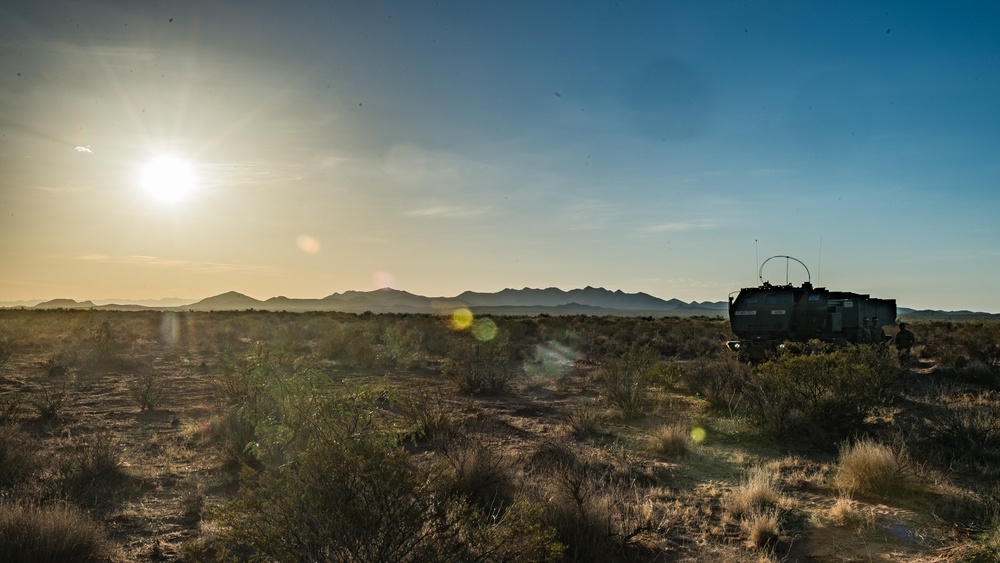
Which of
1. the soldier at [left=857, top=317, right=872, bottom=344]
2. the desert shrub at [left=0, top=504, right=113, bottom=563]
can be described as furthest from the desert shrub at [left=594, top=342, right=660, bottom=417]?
the desert shrub at [left=0, top=504, right=113, bottom=563]

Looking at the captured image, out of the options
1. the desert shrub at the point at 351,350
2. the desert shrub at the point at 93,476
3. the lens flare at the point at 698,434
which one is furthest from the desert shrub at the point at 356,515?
the desert shrub at the point at 351,350

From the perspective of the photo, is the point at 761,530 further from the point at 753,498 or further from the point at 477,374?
the point at 477,374

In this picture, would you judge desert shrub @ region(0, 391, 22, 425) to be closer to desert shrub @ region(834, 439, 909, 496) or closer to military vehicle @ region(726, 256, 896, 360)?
desert shrub @ region(834, 439, 909, 496)

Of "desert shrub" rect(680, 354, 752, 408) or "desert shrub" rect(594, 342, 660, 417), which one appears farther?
"desert shrub" rect(680, 354, 752, 408)

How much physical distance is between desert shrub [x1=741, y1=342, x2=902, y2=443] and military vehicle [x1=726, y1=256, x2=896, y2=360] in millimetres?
5326

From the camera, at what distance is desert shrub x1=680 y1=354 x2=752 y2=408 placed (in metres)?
12.0

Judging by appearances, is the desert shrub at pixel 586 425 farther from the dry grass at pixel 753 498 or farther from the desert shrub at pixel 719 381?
the dry grass at pixel 753 498

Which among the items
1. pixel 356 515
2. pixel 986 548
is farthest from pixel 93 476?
pixel 986 548

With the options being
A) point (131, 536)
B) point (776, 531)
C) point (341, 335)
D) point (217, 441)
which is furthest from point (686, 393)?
point (341, 335)

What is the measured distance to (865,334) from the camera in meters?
15.6

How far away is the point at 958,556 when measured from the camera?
4922 millimetres

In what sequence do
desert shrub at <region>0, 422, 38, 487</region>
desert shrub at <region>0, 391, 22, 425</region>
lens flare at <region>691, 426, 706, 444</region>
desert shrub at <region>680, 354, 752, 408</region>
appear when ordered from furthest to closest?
desert shrub at <region>680, 354, 752, 408</region> → desert shrub at <region>0, 391, 22, 425</region> → lens flare at <region>691, 426, 706, 444</region> → desert shrub at <region>0, 422, 38, 487</region>

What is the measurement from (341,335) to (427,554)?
2356cm

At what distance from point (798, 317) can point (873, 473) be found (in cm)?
938
